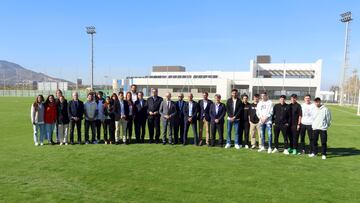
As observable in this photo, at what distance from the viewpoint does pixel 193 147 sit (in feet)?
A: 33.8

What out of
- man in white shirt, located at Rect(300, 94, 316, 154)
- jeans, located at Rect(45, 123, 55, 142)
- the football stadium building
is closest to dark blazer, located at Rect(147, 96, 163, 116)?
jeans, located at Rect(45, 123, 55, 142)

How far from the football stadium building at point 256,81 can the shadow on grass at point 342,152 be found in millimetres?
47385

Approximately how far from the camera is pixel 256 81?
6456cm

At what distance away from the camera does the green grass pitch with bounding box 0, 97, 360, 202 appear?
550 centimetres

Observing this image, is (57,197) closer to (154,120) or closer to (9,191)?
(9,191)

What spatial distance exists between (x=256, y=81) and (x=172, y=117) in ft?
186

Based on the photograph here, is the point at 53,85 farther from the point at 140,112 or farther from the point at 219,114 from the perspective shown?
the point at 219,114

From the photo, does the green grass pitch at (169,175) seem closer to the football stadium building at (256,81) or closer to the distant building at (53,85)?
the football stadium building at (256,81)

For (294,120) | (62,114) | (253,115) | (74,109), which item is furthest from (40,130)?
(294,120)

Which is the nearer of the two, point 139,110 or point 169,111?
point 169,111

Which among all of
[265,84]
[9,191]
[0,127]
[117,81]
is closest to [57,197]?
[9,191]

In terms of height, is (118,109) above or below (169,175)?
above

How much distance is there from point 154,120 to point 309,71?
6008cm

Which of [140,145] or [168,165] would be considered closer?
[168,165]
